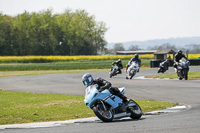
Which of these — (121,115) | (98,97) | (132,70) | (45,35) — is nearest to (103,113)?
(98,97)

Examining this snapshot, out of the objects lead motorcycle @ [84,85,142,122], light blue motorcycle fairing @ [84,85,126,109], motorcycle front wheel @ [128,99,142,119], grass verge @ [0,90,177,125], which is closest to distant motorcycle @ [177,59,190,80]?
grass verge @ [0,90,177,125]

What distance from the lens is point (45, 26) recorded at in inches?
4350

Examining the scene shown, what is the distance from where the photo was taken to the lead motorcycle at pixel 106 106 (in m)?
10.5

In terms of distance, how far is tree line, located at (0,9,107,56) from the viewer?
109938 mm

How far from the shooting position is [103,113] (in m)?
10.5

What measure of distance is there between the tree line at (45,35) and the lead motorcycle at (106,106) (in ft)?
319

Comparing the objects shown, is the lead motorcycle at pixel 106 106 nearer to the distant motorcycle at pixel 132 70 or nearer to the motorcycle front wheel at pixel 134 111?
the motorcycle front wheel at pixel 134 111

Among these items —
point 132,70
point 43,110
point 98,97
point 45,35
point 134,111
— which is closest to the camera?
point 98,97

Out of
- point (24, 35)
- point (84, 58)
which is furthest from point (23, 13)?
point (84, 58)

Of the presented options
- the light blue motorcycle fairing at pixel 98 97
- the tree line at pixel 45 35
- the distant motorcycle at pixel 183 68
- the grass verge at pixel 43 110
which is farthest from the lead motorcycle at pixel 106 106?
the tree line at pixel 45 35

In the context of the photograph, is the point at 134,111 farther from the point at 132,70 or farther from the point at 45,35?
the point at 45,35

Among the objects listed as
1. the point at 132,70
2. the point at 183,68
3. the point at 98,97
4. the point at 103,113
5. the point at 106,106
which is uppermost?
the point at 98,97

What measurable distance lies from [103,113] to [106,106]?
0.88 ft

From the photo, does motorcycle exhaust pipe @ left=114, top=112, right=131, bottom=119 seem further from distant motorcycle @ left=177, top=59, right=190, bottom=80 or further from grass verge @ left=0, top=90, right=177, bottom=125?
distant motorcycle @ left=177, top=59, right=190, bottom=80
